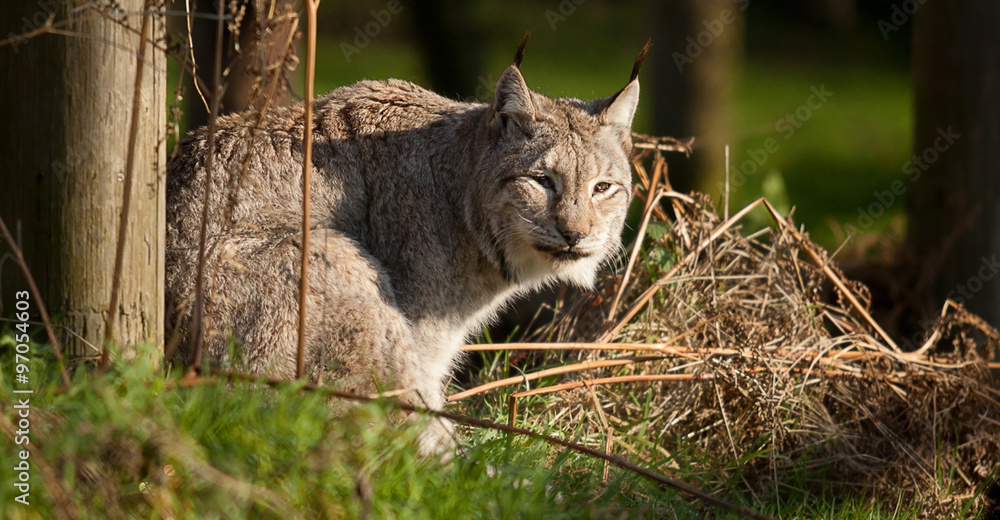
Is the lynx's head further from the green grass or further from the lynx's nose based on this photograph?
the green grass

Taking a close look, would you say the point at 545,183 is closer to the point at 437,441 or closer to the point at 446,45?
the point at 437,441

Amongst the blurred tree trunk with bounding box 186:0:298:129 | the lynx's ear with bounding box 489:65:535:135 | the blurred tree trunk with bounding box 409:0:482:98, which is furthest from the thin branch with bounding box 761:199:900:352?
the blurred tree trunk with bounding box 409:0:482:98

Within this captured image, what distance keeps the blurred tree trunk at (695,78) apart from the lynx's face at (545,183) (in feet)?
18.1

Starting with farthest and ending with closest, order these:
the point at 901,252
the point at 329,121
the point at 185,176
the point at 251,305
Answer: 1. the point at 901,252
2. the point at 329,121
3. the point at 185,176
4. the point at 251,305

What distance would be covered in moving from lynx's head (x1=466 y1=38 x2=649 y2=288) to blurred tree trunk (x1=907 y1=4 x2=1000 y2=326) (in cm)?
325

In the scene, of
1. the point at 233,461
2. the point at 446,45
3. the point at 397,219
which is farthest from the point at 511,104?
the point at 446,45

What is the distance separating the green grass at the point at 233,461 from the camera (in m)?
2.45

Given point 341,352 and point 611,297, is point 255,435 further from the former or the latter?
point 611,297

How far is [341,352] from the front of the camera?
12.5 feet

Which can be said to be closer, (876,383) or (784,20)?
(876,383)

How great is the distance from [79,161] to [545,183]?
6.46ft

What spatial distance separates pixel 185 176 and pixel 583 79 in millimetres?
14802

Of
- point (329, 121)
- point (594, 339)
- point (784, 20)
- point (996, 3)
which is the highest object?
point (784, 20)

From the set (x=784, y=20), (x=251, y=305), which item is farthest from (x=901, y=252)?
(x=784, y=20)
